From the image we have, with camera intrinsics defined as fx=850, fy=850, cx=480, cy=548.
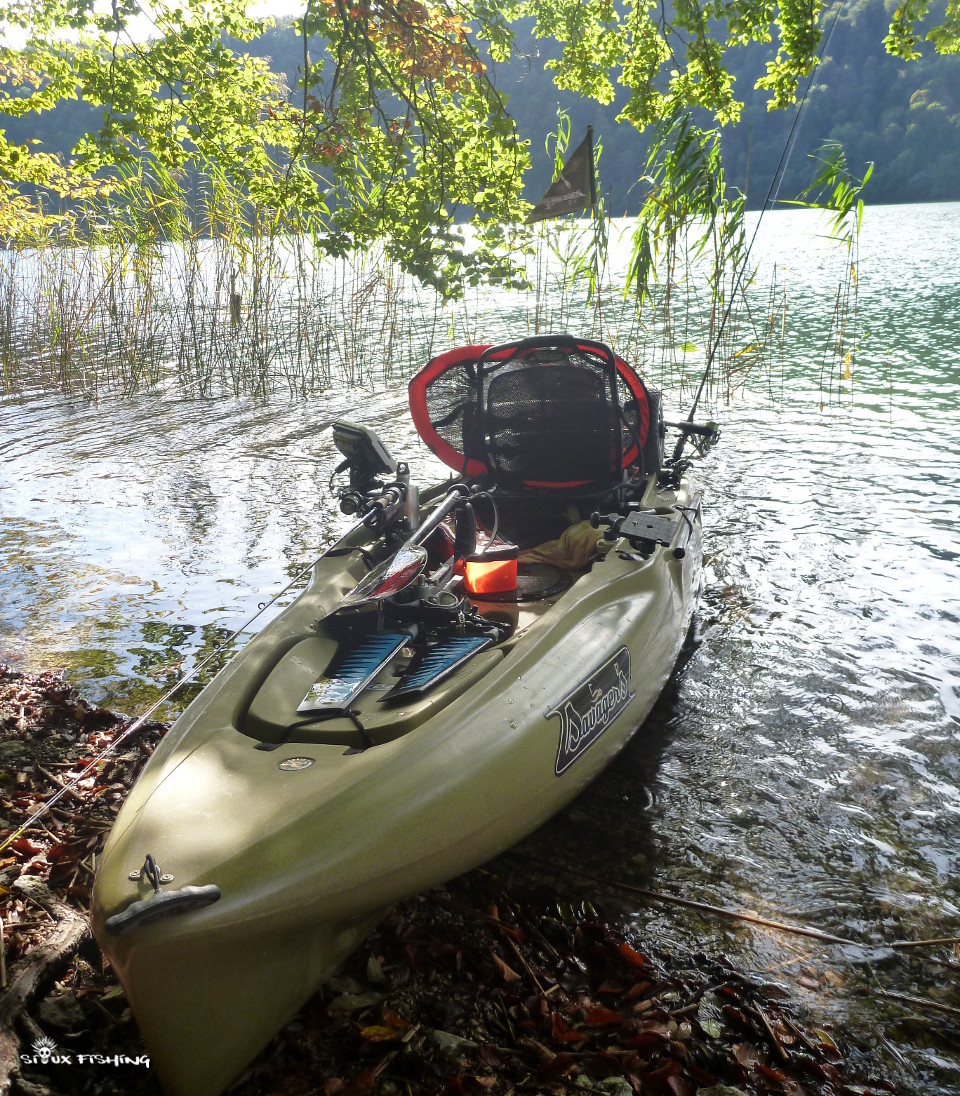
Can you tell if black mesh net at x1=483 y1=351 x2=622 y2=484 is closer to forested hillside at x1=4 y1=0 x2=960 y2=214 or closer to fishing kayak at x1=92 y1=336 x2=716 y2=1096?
fishing kayak at x1=92 y1=336 x2=716 y2=1096

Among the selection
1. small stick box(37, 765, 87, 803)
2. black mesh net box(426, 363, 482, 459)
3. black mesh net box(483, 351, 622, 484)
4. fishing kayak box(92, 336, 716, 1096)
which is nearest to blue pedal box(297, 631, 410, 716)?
fishing kayak box(92, 336, 716, 1096)

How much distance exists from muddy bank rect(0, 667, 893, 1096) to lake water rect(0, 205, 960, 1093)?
0.17 m

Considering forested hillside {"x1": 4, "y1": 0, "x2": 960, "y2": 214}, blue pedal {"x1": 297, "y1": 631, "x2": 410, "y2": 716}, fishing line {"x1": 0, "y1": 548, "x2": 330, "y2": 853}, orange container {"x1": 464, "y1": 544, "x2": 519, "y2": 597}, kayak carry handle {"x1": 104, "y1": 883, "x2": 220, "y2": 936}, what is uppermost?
forested hillside {"x1": 4, "y1": 0, "x2": 960, "y2": 214}

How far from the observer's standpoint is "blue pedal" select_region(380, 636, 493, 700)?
110 inches

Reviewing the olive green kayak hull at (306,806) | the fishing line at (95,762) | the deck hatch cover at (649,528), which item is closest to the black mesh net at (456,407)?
the deck hatch cover at (649,528)

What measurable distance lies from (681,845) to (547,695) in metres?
0.82

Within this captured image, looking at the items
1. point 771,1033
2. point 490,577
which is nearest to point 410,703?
point 490,577

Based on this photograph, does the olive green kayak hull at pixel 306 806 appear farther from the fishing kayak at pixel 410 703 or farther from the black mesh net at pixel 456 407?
the black mesh net at pixel 456 407

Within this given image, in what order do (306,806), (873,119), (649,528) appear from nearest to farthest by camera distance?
(306,806) < (649,528) < (873,119)

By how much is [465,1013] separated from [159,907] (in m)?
0.92

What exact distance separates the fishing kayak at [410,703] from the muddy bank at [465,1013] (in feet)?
0.61

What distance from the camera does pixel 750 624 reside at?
15.9 ft

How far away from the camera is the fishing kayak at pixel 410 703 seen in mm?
2010

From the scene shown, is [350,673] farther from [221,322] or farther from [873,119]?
[873,119]
